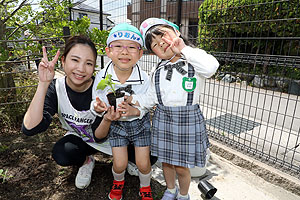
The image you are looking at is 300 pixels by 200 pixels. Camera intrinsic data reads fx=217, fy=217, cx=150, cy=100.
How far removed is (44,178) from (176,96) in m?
1.49

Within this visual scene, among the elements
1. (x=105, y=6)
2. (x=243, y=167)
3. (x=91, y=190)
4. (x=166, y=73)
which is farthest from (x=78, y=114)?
(x=105, y=6)

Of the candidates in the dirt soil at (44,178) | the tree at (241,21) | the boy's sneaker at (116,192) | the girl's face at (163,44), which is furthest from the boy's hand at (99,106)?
the tree at (241,21)

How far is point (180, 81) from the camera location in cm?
153

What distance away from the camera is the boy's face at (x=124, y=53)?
1638mm

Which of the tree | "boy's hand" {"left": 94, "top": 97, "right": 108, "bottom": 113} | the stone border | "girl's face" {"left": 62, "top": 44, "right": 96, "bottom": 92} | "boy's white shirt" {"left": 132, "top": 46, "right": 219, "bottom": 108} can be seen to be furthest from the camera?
the tree

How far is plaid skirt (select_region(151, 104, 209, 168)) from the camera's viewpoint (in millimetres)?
1535

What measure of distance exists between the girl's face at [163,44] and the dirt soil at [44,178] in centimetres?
119

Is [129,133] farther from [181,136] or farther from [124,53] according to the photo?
[124,53]

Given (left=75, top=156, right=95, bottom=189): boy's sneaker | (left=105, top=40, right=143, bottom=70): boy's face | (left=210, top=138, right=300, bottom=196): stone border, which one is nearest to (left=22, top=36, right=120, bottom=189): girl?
(left=75, top=156, right=95, bottom=189): boy's sneaker

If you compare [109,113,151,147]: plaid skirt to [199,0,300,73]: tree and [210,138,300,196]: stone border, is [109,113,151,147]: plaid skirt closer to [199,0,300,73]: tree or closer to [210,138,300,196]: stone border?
[210,138,300,196]: stone border

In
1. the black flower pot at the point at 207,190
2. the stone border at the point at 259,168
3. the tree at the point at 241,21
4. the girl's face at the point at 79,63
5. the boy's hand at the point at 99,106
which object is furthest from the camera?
the tree at the point at 241,21

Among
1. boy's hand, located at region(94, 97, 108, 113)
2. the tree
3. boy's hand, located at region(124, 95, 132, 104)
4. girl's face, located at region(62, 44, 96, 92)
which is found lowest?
boy's hand, located at region(94, 97, 108, 113)

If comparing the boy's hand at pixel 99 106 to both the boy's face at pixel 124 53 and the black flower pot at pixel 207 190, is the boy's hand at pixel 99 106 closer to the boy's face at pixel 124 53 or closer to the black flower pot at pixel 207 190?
the boy's face at pixel 124 53

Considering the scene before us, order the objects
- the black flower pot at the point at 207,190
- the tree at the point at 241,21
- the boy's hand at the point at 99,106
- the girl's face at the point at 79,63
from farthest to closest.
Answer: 1. the tree at the point at 241,21
2. the black flower pot at the point at 207,190
3. the girl's face at the point at 79,63
4. the boy's hand at the point at 99,106
